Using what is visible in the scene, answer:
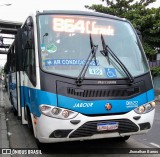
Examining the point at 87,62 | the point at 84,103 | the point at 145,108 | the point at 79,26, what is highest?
the point at 79,26

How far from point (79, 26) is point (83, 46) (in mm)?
445

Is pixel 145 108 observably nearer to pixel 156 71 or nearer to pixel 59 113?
pixel 59 113

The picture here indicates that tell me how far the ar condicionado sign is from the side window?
541 mm

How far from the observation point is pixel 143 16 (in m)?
26.8

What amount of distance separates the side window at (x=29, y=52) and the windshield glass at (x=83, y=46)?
304 mm

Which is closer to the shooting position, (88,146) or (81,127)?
(81,127)

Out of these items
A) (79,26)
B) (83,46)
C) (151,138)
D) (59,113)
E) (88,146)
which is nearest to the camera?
(59,113)

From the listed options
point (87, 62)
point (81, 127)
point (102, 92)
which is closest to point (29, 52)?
point (87, 62)

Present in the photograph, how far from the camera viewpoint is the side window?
6012mm

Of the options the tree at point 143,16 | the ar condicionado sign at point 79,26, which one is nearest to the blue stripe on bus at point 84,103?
the ar condicionado sign at point 79,26

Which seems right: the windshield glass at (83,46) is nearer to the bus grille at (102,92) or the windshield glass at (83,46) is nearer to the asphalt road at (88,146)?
the bus grille at (102,92)

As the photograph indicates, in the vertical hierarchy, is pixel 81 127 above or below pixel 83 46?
below

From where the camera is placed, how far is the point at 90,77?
5.59 m

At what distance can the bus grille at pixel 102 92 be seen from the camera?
213 inches
